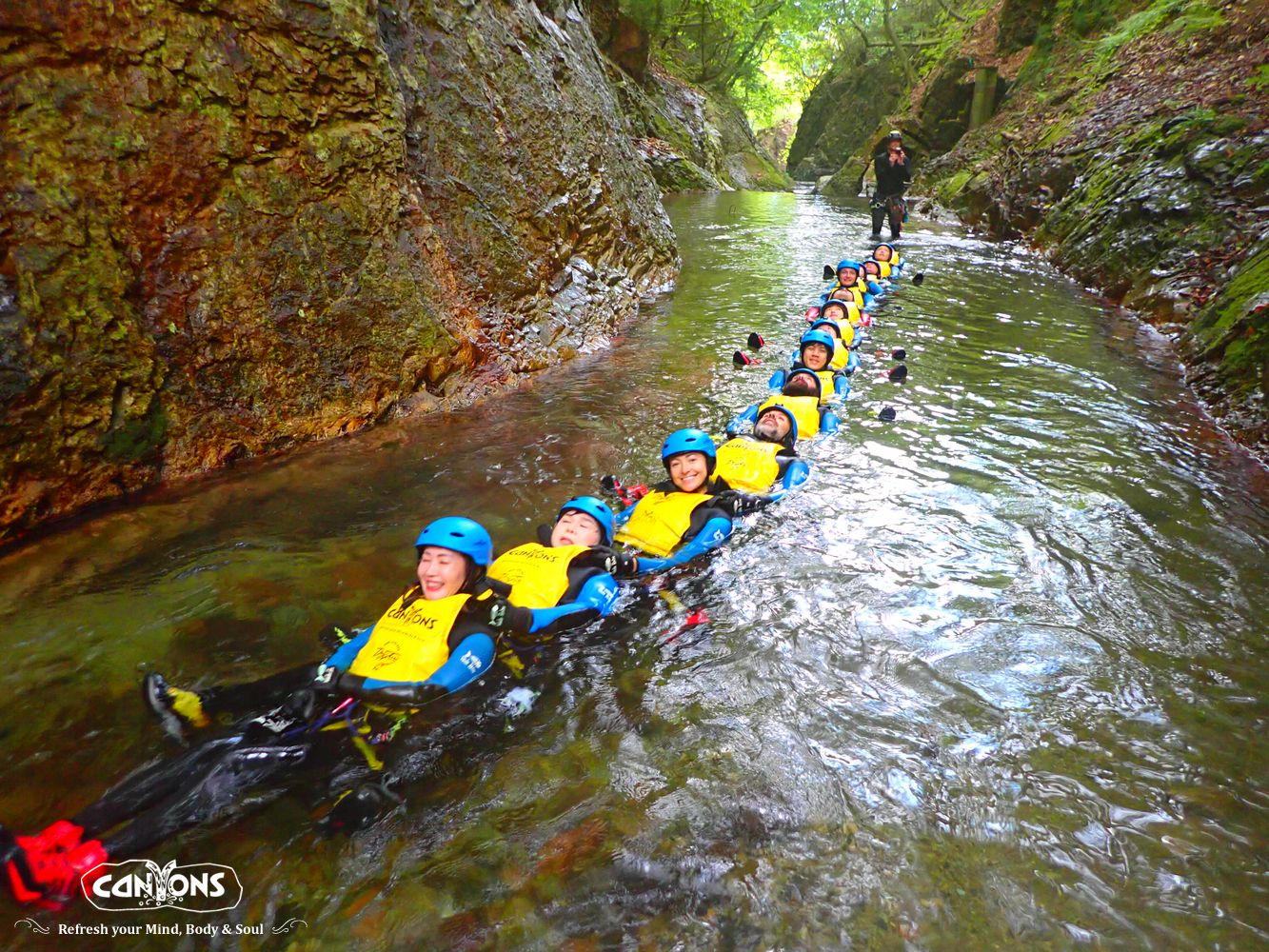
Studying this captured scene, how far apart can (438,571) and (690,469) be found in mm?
2245

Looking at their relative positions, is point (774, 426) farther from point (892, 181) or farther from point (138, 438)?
point (892, 181)

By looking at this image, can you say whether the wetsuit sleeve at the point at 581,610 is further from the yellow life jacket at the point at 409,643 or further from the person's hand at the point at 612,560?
the yellow life jacket at the point at 409,643

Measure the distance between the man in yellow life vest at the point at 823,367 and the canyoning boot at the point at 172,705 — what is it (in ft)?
21.0

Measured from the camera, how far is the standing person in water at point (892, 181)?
16405mm

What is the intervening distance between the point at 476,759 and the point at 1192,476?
616cm

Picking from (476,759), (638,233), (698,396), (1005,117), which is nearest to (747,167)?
(1005,117)

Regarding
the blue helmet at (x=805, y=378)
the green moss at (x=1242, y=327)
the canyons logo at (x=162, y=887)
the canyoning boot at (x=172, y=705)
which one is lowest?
the canyons logo at (x=162, y=887)

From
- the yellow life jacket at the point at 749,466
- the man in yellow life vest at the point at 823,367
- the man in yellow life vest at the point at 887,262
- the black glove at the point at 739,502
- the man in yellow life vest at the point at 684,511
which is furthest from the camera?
the man in yellow life vest at the point at 887,262

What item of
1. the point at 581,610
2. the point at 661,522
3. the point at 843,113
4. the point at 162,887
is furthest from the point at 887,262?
the point at 843,113

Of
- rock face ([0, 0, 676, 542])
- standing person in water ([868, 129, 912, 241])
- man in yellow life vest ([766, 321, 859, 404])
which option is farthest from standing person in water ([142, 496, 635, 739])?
standing person in water ([868, 129, 912, 241])

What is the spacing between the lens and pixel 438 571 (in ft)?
13.0

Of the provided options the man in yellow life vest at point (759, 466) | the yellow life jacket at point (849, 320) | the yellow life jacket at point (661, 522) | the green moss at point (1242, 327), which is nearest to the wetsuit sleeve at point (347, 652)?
the yellow life jacket at point (661, 522)

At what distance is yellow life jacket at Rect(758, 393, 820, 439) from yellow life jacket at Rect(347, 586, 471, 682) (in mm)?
4250

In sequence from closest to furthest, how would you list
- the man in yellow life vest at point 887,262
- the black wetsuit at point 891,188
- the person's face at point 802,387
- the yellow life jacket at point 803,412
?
the yellow life jacket at point 803,412
the person's face at point 802,387
the man in yellow life vest at point 887,262
the black wetsuit at point 891,188
